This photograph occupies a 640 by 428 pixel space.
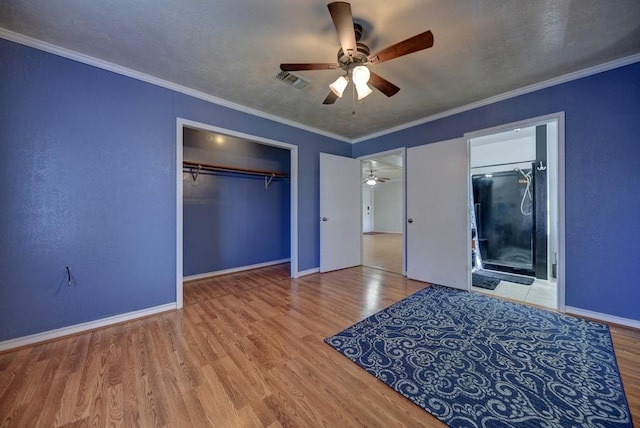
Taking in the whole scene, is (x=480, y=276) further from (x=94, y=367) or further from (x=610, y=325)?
(x=94, y=367)

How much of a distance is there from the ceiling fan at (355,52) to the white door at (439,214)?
5.86 ft

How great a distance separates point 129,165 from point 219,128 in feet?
3.63

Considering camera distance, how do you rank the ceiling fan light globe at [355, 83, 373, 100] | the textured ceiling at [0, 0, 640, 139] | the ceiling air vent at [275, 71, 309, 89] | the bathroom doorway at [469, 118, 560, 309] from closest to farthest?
1. the textured ceiling at [0, 0, 640, 139]
2. the ceiling fan light globe at [355, 83, 373, 100]
3. the ceiling air vent at [275, 71, 309, 89]
4. the bathroom doorway at [469, 118, 560, 309]

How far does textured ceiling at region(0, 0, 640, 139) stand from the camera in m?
1.65

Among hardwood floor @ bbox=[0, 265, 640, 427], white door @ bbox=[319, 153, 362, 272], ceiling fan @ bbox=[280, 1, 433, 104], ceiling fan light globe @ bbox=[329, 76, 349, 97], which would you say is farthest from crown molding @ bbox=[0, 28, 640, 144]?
hardwood floor @ bbox=[0, 265, 640, 427]

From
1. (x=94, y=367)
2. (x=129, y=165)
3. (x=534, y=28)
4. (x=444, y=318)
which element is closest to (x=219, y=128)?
(x=129, y=165)

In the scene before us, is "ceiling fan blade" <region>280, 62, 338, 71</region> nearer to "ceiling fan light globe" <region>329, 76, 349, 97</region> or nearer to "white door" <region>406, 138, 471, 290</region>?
"ceiling fan light globe" <region>329, 76, 349, 97</region>

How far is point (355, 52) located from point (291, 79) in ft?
3.55

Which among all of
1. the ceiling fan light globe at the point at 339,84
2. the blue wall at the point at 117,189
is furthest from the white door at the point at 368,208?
the ceiling fan light globe at the point at 339,84

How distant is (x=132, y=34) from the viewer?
1.91 metres

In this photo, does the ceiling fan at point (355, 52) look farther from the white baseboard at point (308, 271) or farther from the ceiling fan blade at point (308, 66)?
the white baseboard at point (308, 271)

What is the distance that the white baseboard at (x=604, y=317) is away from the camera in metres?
2.18

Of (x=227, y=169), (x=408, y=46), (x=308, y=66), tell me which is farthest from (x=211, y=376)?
(x=227, y=169)

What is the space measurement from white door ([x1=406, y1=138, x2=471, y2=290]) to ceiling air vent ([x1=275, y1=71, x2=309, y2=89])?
6.81 ft
